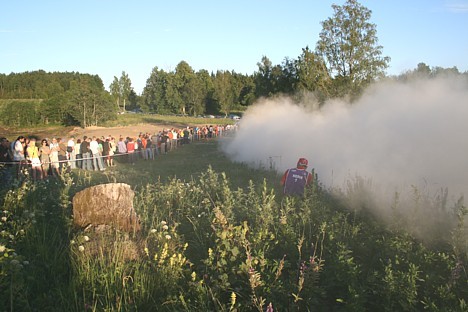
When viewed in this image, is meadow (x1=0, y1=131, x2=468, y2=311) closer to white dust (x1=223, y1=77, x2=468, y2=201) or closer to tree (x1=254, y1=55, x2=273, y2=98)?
white dust (x1=223, y1=77, x2=468, y2=201)

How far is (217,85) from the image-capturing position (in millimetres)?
87812

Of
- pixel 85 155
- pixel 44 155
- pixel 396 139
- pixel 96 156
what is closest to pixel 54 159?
pixel 44 155

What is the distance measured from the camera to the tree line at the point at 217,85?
24547 mm

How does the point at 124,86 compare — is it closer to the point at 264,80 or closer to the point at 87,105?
the point at 87,105

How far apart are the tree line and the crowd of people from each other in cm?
1005

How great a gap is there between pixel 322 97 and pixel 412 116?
12.1 metres

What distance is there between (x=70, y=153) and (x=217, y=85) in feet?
229

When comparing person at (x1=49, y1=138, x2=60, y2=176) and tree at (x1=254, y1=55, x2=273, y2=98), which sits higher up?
tree at (x1=254, y1=55, x2=273, y2=98)

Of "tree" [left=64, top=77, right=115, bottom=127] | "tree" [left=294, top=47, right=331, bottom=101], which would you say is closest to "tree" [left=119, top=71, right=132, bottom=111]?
"tree" [left=64, top=77, right=115, bottom=127]

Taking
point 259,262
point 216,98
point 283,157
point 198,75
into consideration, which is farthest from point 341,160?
point 198,75

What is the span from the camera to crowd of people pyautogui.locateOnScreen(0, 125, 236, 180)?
47.8 feet

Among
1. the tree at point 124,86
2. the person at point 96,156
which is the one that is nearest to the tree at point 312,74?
the person at point 96,156

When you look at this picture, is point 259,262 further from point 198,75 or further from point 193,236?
point 198,75

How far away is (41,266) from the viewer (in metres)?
5.27
